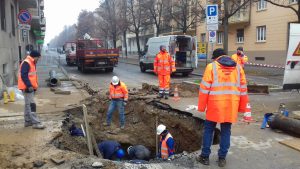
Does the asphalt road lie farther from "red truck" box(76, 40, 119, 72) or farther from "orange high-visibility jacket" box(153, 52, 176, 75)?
"orange high-visibility jacket" box(153, 52, 176, 75)

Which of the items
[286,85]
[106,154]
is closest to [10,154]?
[106,154]

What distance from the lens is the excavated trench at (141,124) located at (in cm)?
851

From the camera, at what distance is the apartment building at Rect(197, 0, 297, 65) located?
1072 inches

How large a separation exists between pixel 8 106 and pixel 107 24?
141 ft

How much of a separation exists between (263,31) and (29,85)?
26659 mm

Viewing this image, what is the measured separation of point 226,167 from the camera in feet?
16.8

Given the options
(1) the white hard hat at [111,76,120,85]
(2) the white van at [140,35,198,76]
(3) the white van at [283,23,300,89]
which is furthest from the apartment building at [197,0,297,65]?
(1) the white hard hat at [111,76,120,85]

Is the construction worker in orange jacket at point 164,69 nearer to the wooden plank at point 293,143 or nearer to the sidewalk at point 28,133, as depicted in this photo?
the sidewalk at point 28,133

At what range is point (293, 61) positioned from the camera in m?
8.71

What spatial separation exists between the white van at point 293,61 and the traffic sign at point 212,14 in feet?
17.9

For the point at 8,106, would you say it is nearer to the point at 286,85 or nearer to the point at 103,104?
the point at 103,104

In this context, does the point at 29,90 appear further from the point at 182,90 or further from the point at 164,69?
the point at 182,90

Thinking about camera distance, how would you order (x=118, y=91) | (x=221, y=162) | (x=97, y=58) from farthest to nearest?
1. (x=97, y=58)
2. (x=118, y=91)
3. (x=221, y=162)

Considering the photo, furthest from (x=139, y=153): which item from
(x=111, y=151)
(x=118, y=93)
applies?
(x=118, y=93)
